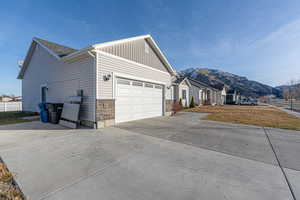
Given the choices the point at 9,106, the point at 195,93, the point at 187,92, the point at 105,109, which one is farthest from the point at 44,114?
the point at 195,93

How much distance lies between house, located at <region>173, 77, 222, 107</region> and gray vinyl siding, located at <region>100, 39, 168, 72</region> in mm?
6242

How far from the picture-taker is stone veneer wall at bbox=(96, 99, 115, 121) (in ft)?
18.5

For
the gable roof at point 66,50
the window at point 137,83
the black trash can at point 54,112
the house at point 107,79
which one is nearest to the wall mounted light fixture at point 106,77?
the house at point 107,79

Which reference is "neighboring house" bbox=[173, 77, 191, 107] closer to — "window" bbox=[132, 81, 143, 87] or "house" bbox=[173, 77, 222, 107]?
"house" bbox=[173, 77, 222, 107]

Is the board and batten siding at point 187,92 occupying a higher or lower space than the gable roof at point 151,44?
lower

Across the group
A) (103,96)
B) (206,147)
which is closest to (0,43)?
(103,96)

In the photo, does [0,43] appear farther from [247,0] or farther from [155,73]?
[247,0]

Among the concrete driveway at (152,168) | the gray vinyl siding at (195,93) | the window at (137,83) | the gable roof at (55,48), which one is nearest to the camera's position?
the concrete driveway at (152,168)

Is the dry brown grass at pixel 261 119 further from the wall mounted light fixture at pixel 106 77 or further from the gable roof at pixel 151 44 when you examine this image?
the wall mounted light fixture at pixel 106 77

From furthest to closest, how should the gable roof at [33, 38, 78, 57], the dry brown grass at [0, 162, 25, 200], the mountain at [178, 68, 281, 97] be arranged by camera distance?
the mountain at [178, 68, 281, 97], the gable roof at [33, 38, 78, 57], the dry brown grass at [0, 162, 25, 200]

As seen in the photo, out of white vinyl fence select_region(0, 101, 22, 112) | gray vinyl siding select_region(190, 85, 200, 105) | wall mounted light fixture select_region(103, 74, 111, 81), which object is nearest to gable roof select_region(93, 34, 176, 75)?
wall mounted light fixture select_region(103, 74, 111, 81)

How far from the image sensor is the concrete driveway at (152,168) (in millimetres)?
1802

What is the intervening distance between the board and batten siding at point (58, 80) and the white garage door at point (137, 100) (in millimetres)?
1387

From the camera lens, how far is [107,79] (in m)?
5.92
